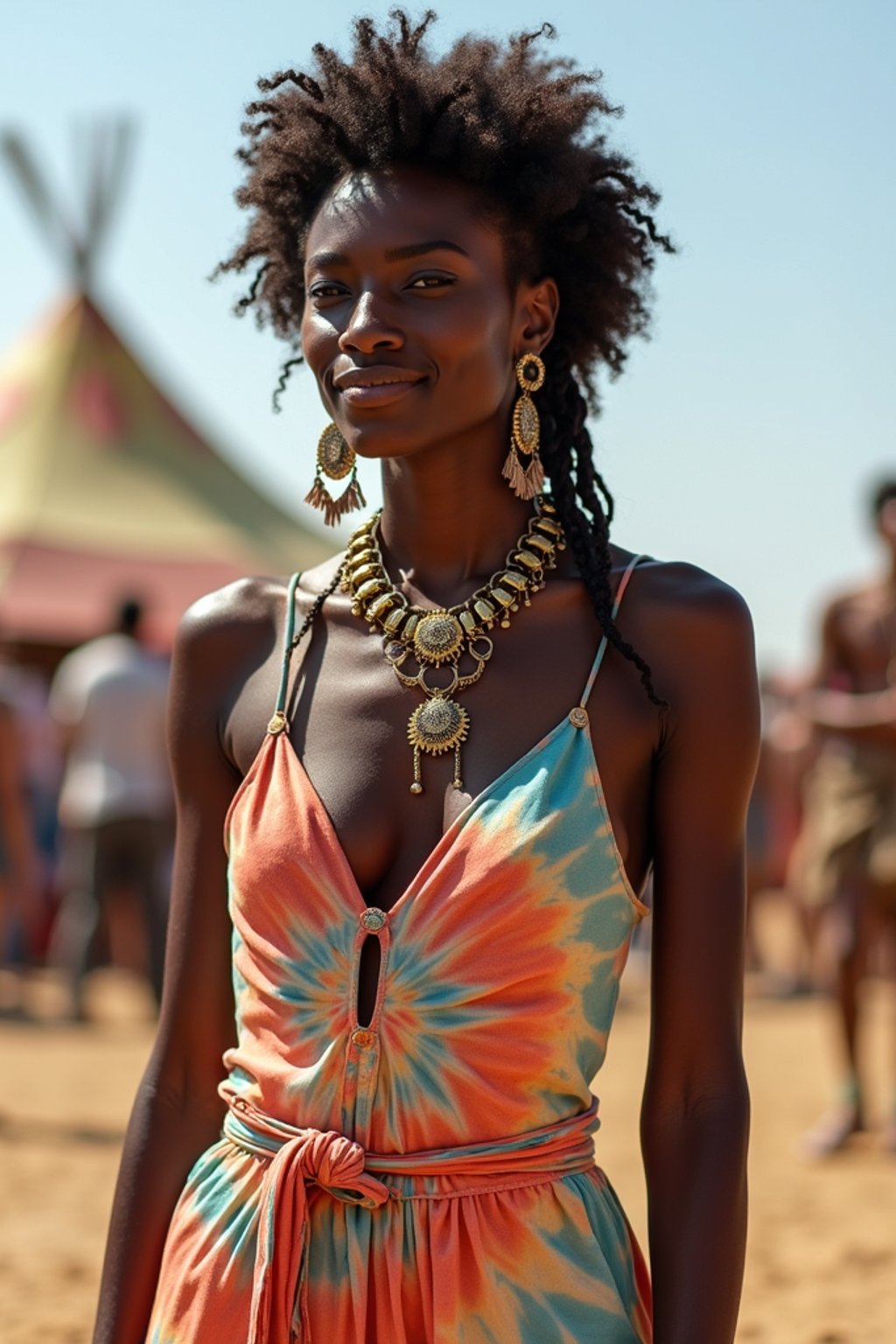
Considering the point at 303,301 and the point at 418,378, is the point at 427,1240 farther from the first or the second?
the point at 303,301

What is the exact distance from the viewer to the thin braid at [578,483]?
216cm

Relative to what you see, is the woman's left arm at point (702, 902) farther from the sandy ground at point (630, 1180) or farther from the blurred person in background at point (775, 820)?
the blurred person in background at point (775, 820)

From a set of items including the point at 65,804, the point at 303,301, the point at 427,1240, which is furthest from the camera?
the point at 65,804

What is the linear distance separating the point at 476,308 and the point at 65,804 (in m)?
8.12

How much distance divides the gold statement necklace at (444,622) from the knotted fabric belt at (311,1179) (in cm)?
41

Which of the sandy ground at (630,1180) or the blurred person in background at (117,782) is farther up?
the blurred person in background at (117,782)

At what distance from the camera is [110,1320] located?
2199mm

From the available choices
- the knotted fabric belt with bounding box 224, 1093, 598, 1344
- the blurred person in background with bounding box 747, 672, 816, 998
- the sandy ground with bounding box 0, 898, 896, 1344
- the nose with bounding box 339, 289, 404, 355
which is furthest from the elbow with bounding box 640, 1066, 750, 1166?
the blurred person in background with bounding box 747, 672, 816, 998

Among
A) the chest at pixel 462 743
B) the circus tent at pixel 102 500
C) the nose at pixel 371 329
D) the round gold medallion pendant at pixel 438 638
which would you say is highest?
the circus tent at pixel 102 500

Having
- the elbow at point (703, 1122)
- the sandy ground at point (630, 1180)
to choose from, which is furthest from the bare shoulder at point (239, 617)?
the sandy ground at point (630, 1180)

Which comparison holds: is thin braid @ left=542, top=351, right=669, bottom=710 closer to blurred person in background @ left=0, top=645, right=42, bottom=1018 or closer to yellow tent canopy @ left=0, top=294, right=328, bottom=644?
blurred person in background @ left=0, top=645, right=42, bottom=1018

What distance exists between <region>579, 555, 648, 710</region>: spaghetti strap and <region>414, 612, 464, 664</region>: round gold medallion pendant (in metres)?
0.18

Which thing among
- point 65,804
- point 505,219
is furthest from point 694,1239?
point 65,804

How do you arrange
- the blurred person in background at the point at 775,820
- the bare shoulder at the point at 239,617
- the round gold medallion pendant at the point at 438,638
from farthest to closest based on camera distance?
the blurred person in background at the point at 775,820
the bare shoulder at the point at 239,617
the round gold medallion pendant at the point at 438,638
